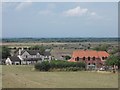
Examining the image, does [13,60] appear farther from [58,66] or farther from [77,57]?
[58,66]

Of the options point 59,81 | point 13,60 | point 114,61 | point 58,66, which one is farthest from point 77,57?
point 59,81

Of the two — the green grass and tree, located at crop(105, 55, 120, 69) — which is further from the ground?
tree, located at crop(105, 55, 120, 69)

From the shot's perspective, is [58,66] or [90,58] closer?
[58,66]

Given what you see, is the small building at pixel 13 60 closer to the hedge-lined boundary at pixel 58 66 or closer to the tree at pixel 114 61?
the hedge-lined boundary at pixel 58 66

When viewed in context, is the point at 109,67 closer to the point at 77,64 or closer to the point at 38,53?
the point at 77,64

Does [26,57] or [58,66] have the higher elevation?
[26,57]

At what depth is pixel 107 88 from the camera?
78.0ft

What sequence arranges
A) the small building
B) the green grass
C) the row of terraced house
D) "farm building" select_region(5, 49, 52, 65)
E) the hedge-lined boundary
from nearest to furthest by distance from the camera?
the green grass
the hedge-lined boundary
the row of terraced house
the small building
"farm building" select_region(5, 49, 52, 65)

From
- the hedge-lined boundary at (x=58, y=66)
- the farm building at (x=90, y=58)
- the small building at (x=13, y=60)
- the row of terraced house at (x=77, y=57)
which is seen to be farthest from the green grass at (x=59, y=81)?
the small building at (x=13, y=60)

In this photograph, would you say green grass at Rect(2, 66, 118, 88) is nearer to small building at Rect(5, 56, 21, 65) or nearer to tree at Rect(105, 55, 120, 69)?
tree at Rect(105, 55, 120, 69)

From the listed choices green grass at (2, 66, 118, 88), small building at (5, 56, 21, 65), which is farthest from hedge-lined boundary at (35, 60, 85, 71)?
small building at (5, 56, 21, 65)

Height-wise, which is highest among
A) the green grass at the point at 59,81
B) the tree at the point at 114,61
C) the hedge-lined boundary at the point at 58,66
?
the tree at the point at 114,61

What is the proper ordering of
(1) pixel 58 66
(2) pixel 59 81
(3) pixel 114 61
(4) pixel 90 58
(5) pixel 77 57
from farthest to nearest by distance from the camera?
(4) pixel 90 58, (5) pixel 77 57, (1) pixel 58 66, (3) pixel 114 61, (2) pixel 59 81

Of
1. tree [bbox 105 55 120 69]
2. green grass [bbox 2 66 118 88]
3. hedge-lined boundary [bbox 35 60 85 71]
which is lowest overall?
green grass [bbox 2 66 118 88]
